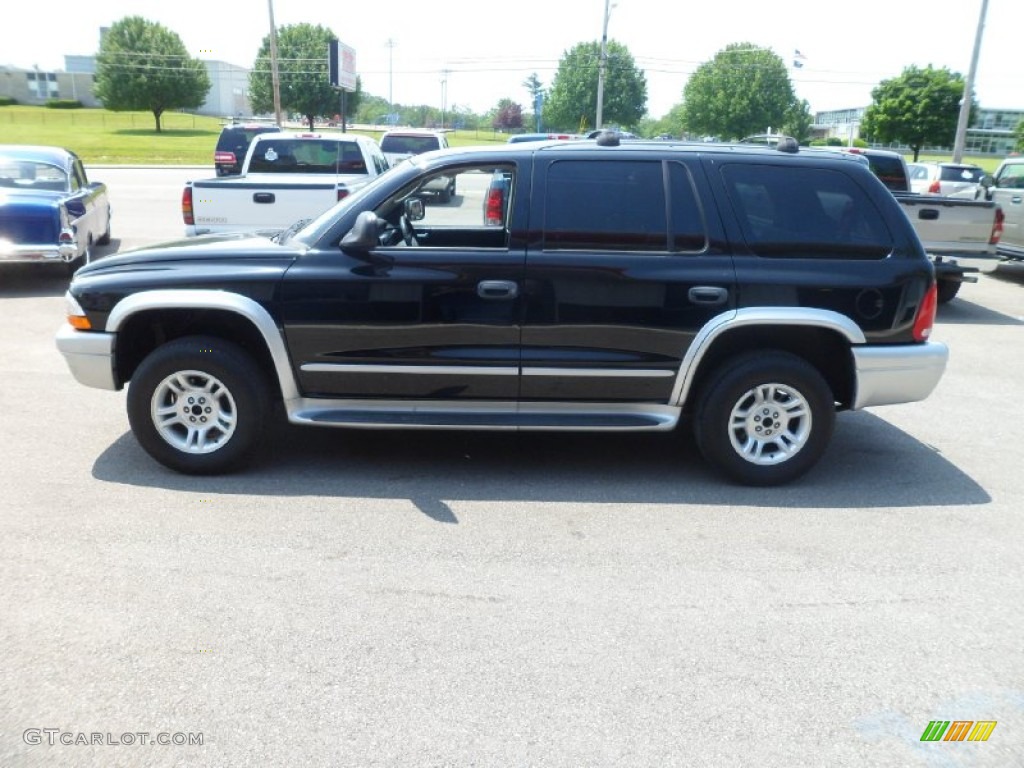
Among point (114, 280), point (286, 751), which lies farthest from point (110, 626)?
point (114, 280)

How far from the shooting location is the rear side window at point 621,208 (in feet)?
16.9

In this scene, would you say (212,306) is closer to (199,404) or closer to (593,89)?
(199,404)

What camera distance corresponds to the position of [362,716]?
122 inches

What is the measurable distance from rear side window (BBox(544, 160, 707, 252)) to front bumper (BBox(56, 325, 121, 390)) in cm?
258

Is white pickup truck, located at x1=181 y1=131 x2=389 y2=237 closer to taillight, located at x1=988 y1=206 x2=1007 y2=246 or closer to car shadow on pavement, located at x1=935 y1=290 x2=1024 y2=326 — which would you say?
car shadow on pavement, located at x1=935 y1=290 x2=1024 y2=326

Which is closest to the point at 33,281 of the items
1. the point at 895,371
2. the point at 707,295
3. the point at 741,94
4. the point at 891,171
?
the point at 707,295

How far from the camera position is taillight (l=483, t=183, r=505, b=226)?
21.9ft

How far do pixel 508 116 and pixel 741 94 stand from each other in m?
65.2

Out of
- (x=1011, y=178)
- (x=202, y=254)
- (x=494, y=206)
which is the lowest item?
(x=202, y=254)

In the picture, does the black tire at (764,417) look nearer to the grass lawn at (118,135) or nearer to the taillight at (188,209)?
the taillight at (188,209)

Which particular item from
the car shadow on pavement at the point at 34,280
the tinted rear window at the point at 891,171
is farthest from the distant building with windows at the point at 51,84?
the tinted rear window at the point at 891,171

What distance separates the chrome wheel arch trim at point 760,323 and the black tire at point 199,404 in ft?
8.07

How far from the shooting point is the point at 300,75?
269ft

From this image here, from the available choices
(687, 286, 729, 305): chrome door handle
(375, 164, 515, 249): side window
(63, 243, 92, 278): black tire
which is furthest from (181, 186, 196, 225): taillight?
(687, 286, 729, 305): chrome door handle
